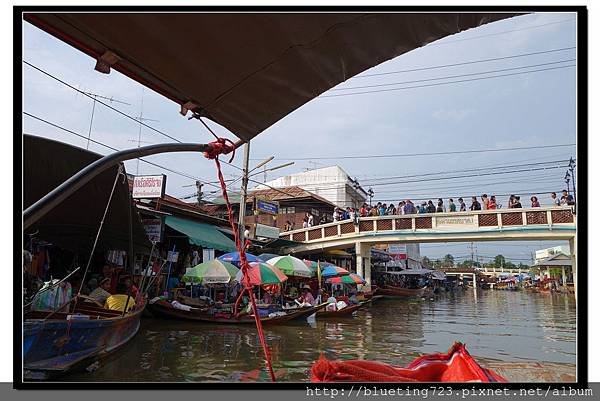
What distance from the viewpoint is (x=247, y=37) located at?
2.42m

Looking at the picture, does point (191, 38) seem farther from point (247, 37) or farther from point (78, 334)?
point (78, 334)

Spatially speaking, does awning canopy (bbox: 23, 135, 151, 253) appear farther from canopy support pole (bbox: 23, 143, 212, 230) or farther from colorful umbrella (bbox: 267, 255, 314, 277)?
colorful umbrella (bbox: 267, 255, 314, 277)

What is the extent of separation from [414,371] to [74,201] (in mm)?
6607

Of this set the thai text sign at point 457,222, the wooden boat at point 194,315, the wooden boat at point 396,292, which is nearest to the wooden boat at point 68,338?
the wooden boat at point 194,315

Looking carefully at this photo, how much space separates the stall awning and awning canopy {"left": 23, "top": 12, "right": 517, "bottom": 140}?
12258 mm

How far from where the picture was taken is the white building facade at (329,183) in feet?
110

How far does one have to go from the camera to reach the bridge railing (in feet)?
61.9

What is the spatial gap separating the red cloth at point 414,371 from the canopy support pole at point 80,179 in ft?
6.45

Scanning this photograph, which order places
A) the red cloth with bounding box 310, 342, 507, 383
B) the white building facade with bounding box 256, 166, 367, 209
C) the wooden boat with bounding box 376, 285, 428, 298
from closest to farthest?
1. the red cloth with bounding box 310, 342, 507, 383
2. the wooden boat with bounding box 376, 285, 428, 298
3. the white building facade with bounding box 256, 166, 367, 209

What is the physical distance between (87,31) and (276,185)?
3335 cm

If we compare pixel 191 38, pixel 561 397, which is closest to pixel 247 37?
pixel 191 38

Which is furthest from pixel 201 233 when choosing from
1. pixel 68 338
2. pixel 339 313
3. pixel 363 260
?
pixel 363 260

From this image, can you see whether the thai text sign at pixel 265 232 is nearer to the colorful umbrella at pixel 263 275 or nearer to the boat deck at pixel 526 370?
the colorful umbrella at pixel 263 275

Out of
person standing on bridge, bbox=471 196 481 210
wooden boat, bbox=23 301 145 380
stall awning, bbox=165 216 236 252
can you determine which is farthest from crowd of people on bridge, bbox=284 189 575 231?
wooden boat, bbox=23 301 145 380
